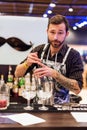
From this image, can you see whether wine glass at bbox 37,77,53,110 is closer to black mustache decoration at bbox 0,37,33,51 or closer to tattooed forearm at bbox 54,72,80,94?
tattooed forearm at bbox 54,72,80,94

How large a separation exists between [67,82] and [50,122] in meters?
0.65

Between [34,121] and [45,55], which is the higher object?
[45,55]

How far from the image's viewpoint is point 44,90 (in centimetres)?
187

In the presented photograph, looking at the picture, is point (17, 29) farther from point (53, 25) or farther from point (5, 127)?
point (5, 127)

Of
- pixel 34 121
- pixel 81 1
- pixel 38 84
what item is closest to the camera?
pixel 34 121

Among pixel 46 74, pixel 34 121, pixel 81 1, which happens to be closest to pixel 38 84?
pixel 46 74

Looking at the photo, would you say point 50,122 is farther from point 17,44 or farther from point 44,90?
point 17,44

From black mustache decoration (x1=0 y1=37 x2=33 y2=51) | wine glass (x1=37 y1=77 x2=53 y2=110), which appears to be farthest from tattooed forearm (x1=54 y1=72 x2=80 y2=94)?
black mustache decoration (x1=0 y1=37 x2=33 y2=51)

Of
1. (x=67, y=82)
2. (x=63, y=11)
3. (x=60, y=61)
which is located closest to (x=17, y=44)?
(x=60, y=61)

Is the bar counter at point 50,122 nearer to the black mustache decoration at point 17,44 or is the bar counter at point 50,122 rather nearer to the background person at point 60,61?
the background person at point 60,61

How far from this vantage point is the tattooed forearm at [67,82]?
6.79 ft

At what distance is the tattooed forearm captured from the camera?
207cm

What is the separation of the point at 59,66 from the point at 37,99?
508 mm

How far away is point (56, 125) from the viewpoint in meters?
1.48
